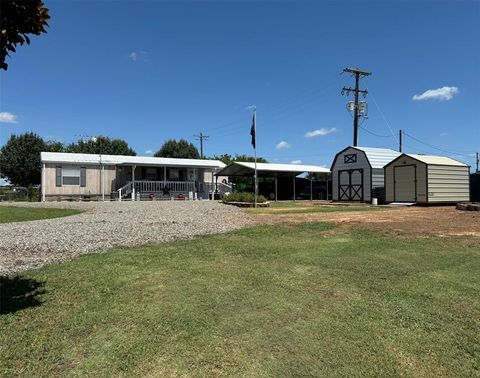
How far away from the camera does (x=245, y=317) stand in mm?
3857

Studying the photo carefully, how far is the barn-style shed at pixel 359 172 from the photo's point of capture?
26.4 meters

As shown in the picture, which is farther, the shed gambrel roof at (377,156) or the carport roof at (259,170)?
the carport roof at (259,170)

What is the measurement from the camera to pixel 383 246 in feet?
25.1

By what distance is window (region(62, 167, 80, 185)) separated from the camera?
1095 inches

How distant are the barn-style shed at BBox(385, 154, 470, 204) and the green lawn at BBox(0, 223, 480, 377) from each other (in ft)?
55.2

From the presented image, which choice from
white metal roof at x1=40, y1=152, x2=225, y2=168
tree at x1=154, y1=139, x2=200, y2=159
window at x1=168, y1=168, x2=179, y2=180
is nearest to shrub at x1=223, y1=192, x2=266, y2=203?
white metal roof at x1=40, y1=152, x2=225, y2=168

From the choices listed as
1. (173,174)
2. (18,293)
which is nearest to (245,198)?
(173,174)

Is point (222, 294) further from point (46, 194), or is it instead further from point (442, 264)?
point (46, 194)

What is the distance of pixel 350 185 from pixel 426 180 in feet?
22.0

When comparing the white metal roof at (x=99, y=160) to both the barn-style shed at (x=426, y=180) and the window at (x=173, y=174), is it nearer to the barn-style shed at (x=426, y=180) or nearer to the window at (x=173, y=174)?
the window at (x=173, y=174)

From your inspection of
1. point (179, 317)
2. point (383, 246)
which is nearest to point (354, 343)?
point (179, 317)

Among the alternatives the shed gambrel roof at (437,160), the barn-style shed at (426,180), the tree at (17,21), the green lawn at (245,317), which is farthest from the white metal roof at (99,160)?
the tree at (17,21)

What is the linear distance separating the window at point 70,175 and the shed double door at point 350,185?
18.4 m

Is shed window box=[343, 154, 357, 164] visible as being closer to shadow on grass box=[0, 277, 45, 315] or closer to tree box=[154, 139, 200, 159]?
shadow on grass box=[0, 277, 45, 315]
